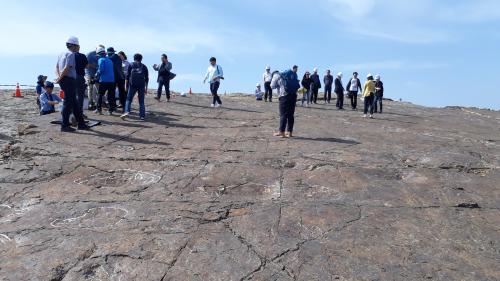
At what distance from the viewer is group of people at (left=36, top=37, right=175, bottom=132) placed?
30.8ft

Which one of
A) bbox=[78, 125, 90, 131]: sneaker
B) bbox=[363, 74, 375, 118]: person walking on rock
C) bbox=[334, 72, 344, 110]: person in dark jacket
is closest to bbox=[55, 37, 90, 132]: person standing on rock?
bbox=[78, 125, 90, 131]: sneaker

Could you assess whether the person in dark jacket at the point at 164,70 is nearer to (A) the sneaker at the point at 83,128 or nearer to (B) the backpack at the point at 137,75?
(B) the backpack at the point at 137,75

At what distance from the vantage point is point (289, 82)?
33.7 feet

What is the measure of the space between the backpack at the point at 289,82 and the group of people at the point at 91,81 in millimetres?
3939

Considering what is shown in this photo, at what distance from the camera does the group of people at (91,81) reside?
9.38 metres

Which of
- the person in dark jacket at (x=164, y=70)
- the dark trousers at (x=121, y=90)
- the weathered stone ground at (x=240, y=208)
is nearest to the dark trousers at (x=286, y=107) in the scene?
the weathered stone ground at (x=240, y=208)

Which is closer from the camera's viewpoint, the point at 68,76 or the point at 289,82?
the point at 68,76

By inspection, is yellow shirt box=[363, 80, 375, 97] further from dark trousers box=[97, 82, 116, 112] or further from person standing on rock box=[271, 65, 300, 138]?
dark trousers box=[97, 82, 116, 112]

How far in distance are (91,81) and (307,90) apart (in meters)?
10.5

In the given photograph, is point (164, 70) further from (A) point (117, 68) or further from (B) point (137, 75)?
(B) point (137, 75)

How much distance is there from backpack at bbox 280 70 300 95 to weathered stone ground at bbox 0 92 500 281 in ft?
3.94

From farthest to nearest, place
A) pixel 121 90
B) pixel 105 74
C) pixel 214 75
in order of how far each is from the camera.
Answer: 1. pixel 214 75
2. pixel 121 90
3. pixel 105 74

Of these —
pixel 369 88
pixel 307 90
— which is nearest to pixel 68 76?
pixel 369 88

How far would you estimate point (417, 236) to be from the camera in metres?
5.22
